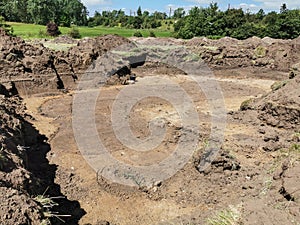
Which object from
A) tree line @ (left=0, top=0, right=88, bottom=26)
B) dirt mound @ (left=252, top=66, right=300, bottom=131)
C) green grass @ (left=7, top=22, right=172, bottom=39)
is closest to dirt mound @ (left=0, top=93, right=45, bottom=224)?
dirt mound @ (left=252, top=66, right=300, bottom=131)

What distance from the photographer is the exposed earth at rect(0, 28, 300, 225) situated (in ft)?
18.4

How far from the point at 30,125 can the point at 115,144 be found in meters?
3.06

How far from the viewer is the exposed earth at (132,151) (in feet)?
18.4

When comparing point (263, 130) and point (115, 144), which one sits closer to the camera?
point (115, 144)

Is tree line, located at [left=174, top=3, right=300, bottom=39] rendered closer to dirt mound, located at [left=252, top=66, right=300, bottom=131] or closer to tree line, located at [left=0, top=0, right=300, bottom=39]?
tree line, located at [left=0, top=0, right=300, bottom=39]

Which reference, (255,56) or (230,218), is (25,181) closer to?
(230,218)

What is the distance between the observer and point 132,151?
9508 millimetres

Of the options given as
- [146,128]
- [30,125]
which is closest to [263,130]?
[146,128]

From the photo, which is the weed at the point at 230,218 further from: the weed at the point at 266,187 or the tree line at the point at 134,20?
the tree line at the point at 134,20

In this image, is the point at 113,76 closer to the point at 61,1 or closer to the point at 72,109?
the point at 72,109

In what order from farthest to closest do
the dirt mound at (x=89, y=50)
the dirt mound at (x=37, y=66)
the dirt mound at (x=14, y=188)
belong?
the dirt mound at (x=89, y=50) < the dirt mound at (x=37, y=66) < the dirt mound at (x=14, y=188)

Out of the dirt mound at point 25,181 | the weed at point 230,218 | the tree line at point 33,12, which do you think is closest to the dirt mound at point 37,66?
the dirt mound at point 25,181

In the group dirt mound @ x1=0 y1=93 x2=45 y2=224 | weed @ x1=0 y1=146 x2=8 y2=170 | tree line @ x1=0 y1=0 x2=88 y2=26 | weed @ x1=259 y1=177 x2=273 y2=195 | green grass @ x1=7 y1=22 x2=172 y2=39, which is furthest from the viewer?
tree line @ x1=0 y1=0 x2=88 y2=26

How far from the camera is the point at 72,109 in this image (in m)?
13.1
